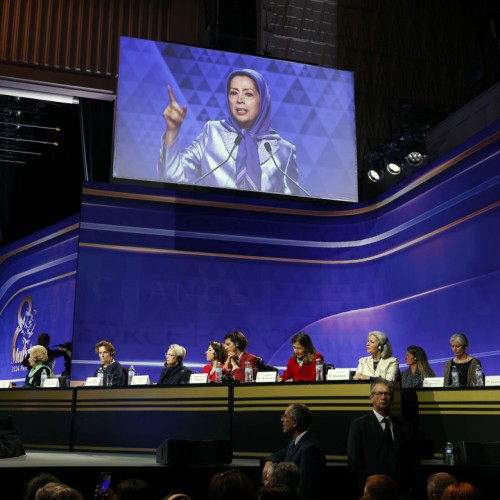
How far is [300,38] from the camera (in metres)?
11.6

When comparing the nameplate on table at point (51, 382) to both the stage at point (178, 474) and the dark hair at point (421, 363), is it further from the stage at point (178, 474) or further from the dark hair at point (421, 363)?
the dark hair at point (421, 363)

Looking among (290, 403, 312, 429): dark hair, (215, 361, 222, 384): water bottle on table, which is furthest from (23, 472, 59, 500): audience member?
(215, 361, 222, 384): water bottle on table

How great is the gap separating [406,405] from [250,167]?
524cm

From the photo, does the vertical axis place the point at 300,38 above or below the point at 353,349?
above

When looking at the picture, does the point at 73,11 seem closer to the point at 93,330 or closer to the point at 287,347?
the point at 93,330

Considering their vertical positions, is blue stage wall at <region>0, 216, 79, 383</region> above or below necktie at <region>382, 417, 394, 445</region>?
above

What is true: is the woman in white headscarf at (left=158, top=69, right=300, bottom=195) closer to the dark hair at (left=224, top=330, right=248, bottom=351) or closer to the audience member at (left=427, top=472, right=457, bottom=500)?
the dark hair at (left=224, top=330, right=248, bottom=351)

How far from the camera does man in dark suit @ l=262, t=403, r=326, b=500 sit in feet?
13.5

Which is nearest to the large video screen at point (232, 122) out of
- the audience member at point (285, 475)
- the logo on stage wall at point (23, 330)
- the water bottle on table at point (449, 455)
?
the logo on stage wall at point (23, 330)

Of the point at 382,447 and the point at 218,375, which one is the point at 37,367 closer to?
the point at 218,375

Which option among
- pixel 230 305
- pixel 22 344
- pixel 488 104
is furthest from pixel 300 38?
pixel 22 344

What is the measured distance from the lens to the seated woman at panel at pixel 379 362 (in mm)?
5645

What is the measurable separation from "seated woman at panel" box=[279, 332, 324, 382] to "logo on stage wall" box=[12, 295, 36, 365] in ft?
19.6

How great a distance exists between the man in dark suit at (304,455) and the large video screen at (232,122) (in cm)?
568
